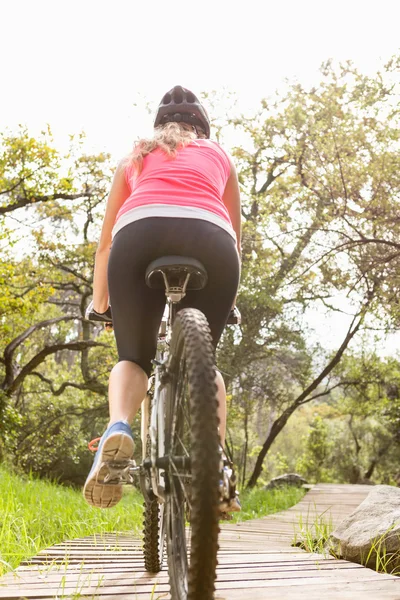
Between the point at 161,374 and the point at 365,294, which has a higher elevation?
the point at 365,294

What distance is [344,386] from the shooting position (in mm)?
12109

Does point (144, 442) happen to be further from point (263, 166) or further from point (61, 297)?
point (61, 297)

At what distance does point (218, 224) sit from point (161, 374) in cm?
49

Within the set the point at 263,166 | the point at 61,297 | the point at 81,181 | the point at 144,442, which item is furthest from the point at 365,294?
the point at 61,297

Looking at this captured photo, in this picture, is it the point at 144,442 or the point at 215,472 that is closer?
the point at 215,472

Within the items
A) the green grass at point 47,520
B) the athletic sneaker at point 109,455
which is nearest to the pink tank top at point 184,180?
the athletic sneaker at point 109,455

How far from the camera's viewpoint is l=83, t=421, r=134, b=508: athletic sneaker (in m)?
1.69

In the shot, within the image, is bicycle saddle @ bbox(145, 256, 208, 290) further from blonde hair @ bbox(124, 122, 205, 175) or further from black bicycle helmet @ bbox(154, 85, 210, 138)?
black bicycle helmet @ bbox(154, 85, 210, 138)

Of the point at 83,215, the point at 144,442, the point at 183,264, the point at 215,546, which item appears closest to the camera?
the point at 215,546

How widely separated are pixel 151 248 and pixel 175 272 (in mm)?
104

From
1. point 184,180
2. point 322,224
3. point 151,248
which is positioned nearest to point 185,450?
point 151,248

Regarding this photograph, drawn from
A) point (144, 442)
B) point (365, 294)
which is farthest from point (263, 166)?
point (144, 442)

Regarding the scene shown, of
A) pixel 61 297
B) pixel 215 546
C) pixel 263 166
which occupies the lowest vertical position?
pixel 215 546

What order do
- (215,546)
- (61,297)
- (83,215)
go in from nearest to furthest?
1. (215,546)
2. (83,215)
3. (61,297)
